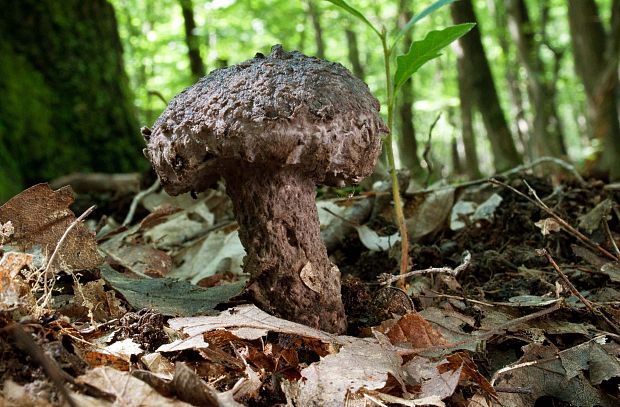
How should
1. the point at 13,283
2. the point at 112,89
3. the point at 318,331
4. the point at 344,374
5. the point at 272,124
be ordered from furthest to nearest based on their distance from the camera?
the point at 112,89
the point at 318,331
the point at 272,124
the point at 344,374
the point at 13,283

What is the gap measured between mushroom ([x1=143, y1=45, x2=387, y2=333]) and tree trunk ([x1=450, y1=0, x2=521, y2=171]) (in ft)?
21.0

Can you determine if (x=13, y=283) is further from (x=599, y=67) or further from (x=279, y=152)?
(x=599, y=67)

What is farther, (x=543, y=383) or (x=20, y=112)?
(x=20, y=112)

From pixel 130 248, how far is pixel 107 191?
1979mm

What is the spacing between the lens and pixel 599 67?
7.34 m

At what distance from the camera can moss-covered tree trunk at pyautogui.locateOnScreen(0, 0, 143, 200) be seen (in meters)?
4.92

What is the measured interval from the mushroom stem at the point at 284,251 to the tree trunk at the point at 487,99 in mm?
6393

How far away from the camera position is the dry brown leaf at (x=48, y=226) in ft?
6.34

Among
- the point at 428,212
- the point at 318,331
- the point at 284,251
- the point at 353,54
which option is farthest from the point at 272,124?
the point at 353,54

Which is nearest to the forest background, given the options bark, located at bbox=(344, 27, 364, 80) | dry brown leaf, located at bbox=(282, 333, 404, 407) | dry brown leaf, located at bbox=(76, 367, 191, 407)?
dry brown leaf, located at bbox=(282, 333, 404, 407)

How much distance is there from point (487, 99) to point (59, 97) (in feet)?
18.9

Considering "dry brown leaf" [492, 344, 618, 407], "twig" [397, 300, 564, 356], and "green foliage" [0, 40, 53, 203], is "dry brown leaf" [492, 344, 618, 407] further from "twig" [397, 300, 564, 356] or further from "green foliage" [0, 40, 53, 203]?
"green foliage" [0, 40, 53, 203]

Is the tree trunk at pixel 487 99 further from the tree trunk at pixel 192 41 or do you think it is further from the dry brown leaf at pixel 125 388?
the dry brown leaf at pixel 125 388

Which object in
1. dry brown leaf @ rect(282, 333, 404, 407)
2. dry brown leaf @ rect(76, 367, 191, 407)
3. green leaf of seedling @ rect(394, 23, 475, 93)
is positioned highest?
green leaf of seedling @ rect(394, 23, 475, 93)
